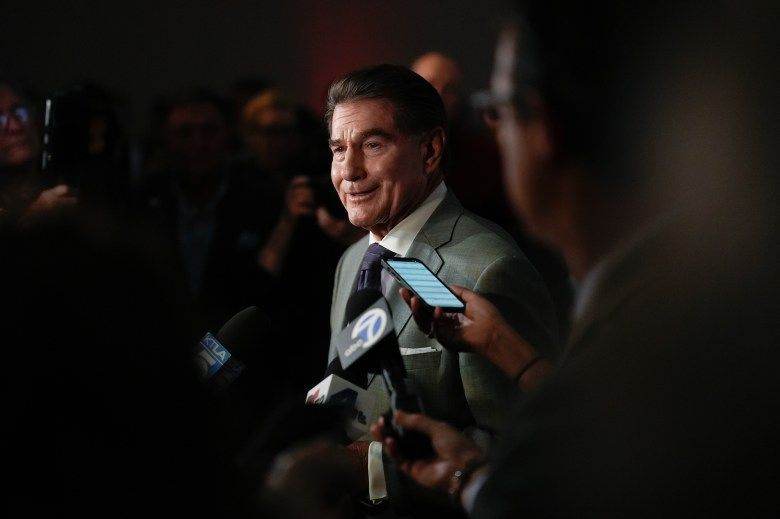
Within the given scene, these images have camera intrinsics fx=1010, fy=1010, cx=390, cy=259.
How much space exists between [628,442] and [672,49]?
404 mm

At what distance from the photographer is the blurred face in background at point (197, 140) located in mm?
3898

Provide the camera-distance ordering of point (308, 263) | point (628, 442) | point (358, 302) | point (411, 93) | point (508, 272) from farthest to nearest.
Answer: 1. point (308, 263)
2. point (411, 93)
3. point (508, 272)
4. point (358, 302)
5. point (628, 442)

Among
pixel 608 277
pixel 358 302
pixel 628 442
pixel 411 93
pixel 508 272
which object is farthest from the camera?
pixel 411 93

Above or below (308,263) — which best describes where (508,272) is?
above

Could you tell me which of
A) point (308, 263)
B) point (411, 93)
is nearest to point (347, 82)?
point (411, 93)

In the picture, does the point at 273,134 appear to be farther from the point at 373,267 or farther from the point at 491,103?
the point at 491,103

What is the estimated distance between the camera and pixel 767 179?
101 centimetres

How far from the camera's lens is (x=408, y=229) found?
2.20 metres

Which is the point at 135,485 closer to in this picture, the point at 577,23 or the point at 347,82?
the point at 577,23

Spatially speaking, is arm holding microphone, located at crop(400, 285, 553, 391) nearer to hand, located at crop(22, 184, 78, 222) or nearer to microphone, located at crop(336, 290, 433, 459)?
microphone, located at crop(336, 290, 433, 459)

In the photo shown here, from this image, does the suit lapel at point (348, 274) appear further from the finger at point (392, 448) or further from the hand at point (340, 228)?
the finger at point (392, 448)

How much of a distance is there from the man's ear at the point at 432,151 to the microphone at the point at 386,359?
0.67 m

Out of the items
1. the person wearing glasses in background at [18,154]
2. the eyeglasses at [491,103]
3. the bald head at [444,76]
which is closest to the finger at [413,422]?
the eyeglasses at [491,103]

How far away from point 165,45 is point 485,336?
15.2ft
